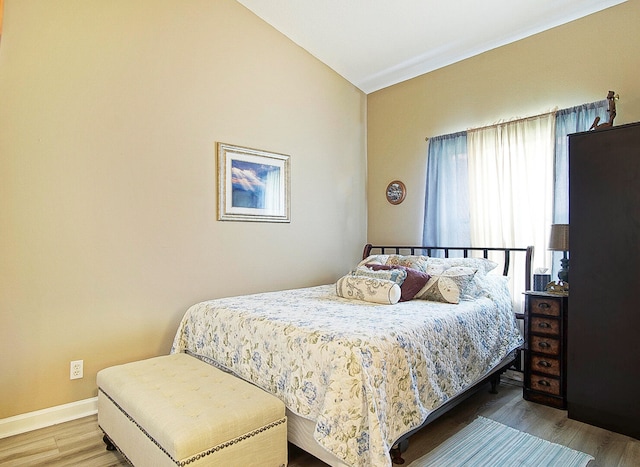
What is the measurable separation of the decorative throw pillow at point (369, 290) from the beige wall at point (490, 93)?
1479 millimetres

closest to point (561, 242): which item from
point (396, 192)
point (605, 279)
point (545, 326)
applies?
point (605, 279)

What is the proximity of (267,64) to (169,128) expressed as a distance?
122 centimetres

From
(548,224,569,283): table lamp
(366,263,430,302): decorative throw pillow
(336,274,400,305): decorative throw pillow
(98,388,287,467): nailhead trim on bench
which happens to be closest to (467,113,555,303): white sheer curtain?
(548,224,569,283): table lamp

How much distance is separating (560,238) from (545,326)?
63 cm

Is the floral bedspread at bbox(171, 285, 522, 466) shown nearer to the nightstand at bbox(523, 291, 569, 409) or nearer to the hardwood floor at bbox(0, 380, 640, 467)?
the nightstand at bbox(523, 291, 569, 409)

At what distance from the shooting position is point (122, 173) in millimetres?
2807

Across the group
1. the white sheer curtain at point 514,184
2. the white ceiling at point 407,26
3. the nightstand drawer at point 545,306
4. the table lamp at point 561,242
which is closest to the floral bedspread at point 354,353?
the nightstand drawer at point 545,306

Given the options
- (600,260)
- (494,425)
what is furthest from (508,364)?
(600,260)

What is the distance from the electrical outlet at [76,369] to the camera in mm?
2605

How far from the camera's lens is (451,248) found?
3.71 meters

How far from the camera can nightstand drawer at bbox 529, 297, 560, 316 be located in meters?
2.68

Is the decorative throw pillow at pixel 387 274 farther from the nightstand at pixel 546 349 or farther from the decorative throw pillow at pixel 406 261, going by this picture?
the nightstand at pixel 546 349

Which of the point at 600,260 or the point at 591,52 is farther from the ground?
the point at 591,52

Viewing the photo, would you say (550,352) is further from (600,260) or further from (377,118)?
(377,118)
